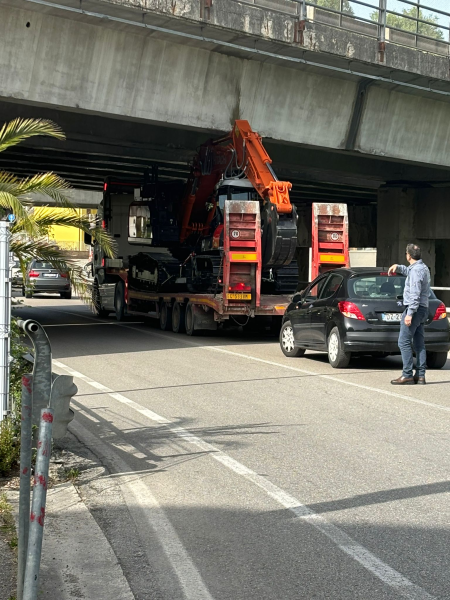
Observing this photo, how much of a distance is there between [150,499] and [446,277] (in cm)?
3458

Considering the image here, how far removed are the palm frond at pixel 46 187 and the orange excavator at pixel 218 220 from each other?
10.2 metres

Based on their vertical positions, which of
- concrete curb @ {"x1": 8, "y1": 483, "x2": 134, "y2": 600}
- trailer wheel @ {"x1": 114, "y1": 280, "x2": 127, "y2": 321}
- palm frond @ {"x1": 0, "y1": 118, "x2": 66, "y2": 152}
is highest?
palm frond @ {"x1": 0, "y1": 118, "x2": 66, "y2": 152}

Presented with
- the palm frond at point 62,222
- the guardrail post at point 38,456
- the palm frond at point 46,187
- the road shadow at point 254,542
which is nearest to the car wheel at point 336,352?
the palm frond at point 62,222

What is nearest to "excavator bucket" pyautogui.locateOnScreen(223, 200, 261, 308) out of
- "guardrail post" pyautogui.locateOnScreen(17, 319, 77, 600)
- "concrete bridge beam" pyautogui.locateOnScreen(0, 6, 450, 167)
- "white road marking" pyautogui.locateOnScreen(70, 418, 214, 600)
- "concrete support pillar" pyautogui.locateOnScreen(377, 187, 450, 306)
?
"concrete bridge beam" pyautogui.locateOnScreen(0, 6, 450, 167)

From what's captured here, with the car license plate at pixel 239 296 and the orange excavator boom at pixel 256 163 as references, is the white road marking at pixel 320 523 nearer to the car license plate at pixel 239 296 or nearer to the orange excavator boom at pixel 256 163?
the car license plate at pixel 239 296

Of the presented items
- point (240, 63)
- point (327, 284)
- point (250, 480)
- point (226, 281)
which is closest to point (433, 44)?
point (240, 63)

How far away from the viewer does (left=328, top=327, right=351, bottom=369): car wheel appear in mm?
14227

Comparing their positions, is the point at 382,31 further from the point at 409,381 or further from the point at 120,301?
the point at 409,381

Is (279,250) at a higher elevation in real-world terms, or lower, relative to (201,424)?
higher

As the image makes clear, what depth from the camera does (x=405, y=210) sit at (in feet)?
111

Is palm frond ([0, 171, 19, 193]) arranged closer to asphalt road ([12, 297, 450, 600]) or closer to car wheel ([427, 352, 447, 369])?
asphalt road ([12, 297, 450, 600])

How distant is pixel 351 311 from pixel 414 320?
156cm

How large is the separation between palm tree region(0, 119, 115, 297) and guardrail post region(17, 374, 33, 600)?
→ 4.26 meters

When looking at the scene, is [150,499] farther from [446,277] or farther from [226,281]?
[446,277]
